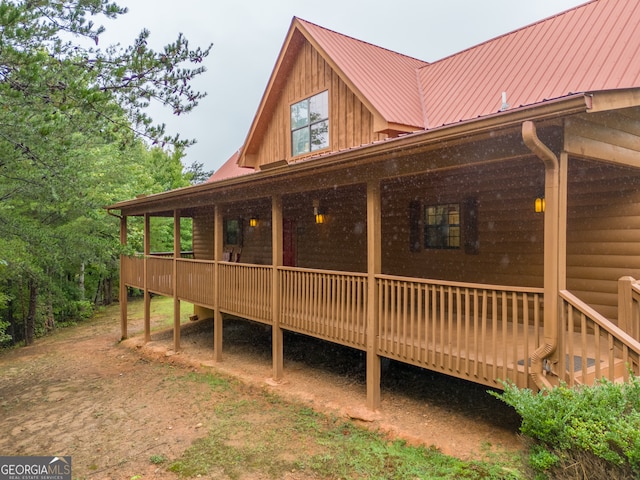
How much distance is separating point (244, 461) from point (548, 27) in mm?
9457

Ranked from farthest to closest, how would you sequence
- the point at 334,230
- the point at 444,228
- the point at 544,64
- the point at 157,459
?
1. the point at 334,230
2. the point at 544,64
3. the point at 444,228
4. the point at 157,459

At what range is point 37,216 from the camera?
1487 cm

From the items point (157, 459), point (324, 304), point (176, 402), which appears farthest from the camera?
point (176, 402)

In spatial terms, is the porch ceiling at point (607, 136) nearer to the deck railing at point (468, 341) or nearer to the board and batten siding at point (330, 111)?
the deck railing at point (468, 341)

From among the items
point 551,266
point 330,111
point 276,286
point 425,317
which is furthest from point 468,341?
point 330,111

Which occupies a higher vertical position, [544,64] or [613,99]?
[544,64]

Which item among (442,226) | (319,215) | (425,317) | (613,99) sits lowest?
(425,317)

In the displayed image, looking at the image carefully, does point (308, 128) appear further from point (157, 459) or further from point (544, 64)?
point (157, 459)

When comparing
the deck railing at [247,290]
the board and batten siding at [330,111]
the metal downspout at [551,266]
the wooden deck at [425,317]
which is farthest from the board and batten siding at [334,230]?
the metal downspout at [551,266]

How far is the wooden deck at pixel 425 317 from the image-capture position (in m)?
4.02

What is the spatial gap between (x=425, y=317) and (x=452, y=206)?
9.76 ft

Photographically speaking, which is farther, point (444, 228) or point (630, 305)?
point (444, 228)

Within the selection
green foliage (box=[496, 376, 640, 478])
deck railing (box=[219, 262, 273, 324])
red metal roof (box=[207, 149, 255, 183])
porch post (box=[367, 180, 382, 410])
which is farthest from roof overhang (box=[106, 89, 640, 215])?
red metal roof (box=[207, 149, 255, 183])

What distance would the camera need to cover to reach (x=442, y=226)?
7.83 metres
